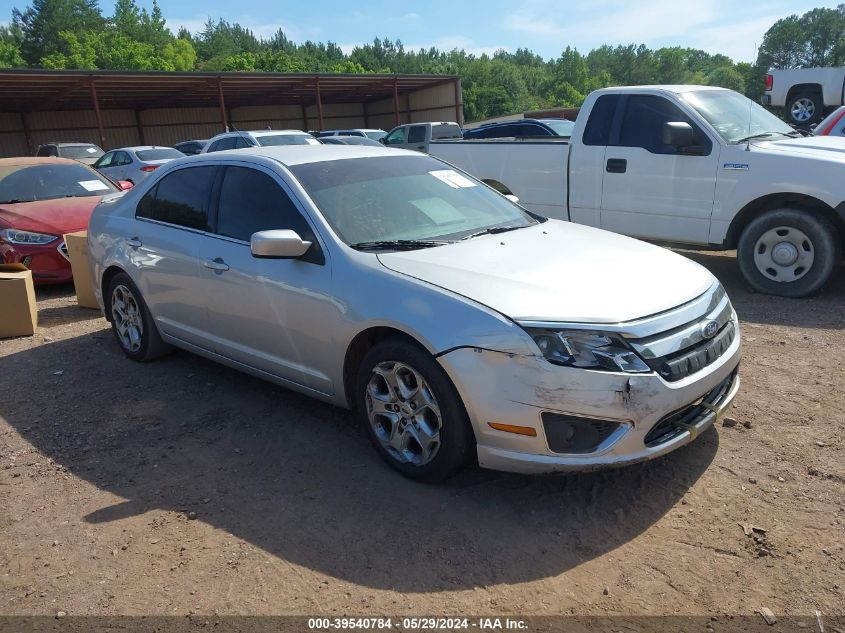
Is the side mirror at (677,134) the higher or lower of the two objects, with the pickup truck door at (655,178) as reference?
higher

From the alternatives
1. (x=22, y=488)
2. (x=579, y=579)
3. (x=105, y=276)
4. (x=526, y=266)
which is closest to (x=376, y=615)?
(x=579, y=579)

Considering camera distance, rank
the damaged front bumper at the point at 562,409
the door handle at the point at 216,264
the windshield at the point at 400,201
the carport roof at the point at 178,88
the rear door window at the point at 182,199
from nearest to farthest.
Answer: the damaged front bumper at the point at 562,409, the windshield at the point at 400,201, the door handle at the point at 216,264, the rear door window at the point at 182,199, the carport roof at the point at 178,88

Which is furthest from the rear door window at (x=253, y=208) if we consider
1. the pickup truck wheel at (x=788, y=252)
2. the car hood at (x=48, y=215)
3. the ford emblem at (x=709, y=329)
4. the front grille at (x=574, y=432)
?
the pickup truck wheel at (x=788, y=252)

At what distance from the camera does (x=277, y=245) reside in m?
3.72

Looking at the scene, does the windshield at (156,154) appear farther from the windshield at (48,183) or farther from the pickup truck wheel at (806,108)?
the pickup truck wheel at (806,108)

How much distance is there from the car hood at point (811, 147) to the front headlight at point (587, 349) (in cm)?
448

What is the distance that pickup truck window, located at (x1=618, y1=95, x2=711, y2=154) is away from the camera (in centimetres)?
703

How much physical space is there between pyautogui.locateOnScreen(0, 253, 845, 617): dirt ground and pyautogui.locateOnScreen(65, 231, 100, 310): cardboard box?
9.27ft

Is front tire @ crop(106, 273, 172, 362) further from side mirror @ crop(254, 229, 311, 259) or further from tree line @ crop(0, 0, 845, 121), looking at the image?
tree line @ crop(0, 0, 845, 121)

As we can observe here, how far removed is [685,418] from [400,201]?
2.05 m

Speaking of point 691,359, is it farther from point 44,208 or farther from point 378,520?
point 44,208

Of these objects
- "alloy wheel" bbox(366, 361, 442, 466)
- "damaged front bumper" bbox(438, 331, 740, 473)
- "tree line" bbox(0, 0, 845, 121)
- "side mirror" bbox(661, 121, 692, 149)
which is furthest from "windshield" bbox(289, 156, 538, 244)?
"tree line" bbox(0, 0, 845, 121)

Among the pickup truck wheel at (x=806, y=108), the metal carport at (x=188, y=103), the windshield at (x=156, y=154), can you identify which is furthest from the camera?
the metal carport at (x=188, y=103)

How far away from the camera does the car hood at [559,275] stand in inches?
123
